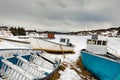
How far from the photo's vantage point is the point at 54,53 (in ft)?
88.6

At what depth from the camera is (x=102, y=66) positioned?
1645cm

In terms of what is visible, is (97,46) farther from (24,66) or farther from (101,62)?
(24,66)

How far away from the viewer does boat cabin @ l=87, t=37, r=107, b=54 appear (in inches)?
820

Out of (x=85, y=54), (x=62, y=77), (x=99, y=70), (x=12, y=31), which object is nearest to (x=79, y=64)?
(x=85, y=54)

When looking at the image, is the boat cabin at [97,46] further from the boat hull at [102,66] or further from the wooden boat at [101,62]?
the boat hull at [102,66]

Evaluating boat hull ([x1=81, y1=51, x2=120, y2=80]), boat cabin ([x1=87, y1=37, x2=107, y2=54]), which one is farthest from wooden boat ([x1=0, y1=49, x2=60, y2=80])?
boat cabin ([x1=87, y1=37, x2=107, y2=54])

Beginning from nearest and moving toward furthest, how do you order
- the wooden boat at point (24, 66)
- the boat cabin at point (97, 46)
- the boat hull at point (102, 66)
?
the wooden boat at point (24, 66) → the boat hull at point (102, 66) → the boat cabin at point (97, 46)

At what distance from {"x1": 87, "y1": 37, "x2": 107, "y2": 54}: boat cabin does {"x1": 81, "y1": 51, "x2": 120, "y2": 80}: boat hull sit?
6.44 feet

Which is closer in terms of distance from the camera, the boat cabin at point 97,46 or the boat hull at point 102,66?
the boat hull at point 102,66

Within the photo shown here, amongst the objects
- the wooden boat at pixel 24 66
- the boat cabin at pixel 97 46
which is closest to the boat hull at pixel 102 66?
the boat cabin at pixel 97 46

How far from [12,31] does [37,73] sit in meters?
83.0

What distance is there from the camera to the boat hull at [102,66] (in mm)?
15099

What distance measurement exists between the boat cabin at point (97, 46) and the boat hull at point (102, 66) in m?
1.96

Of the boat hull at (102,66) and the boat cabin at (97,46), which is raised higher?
the boat cabin at (97,46)
